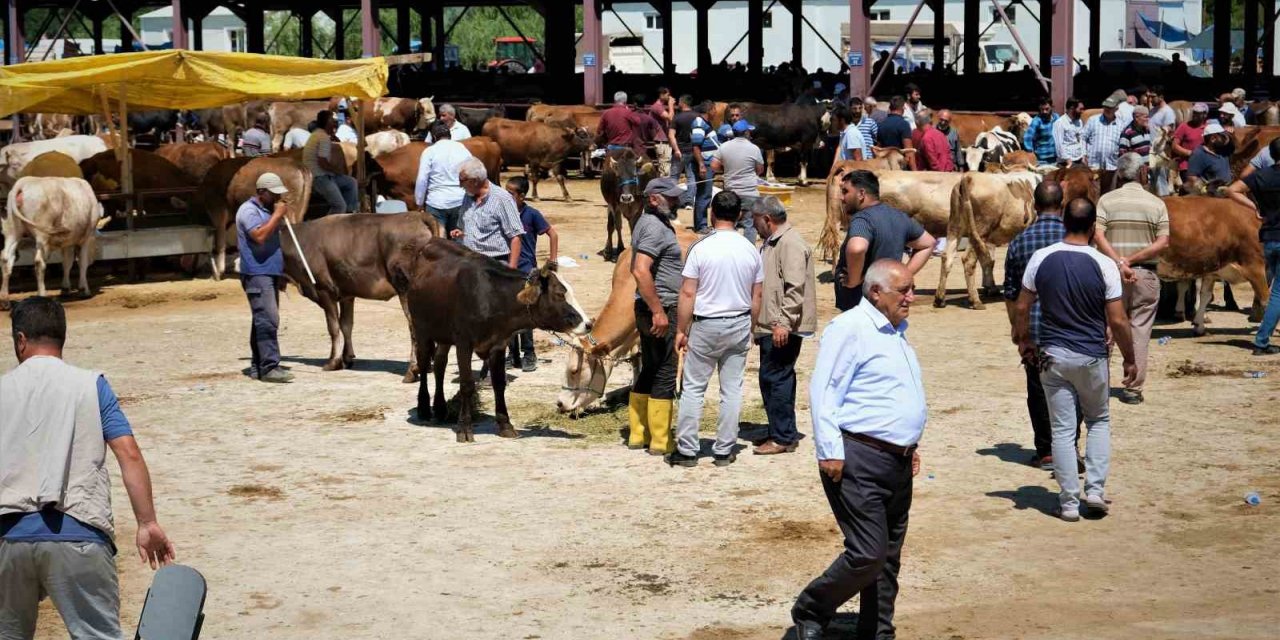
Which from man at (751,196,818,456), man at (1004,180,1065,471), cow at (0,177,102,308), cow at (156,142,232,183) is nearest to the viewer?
man at (1004,180,1065,471)

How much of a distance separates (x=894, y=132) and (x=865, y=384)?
16.9 metres

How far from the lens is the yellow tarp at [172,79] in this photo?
59.9 ft

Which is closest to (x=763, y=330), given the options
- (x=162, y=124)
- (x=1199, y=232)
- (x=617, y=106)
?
(x=1199, y=232)

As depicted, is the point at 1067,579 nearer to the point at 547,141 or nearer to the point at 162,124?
the point at 547,141

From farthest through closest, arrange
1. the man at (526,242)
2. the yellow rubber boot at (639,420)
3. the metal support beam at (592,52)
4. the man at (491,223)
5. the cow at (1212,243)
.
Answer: the metal support beam at (592,52), the cow at (1212,243), the man at (526,242), the man at (491,223), the yellow rubber boot at (639,420)

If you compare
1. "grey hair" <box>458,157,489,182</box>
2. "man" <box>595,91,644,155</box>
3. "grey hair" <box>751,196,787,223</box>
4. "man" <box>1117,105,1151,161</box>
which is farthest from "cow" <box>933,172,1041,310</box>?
"man" <box>595,91,644,155</box>

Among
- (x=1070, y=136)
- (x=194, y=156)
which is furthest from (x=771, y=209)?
(x=1070, y=136)

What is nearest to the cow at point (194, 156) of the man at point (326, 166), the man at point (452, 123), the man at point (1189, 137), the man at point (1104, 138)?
the man at point (326, 166)

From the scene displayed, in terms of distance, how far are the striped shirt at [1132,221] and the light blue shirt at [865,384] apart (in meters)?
6.21

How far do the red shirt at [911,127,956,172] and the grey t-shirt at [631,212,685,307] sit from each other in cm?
1103

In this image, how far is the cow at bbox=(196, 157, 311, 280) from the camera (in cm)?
1897

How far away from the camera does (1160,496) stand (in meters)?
9.23

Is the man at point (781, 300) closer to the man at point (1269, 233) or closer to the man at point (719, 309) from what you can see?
the man at point (719, 309)

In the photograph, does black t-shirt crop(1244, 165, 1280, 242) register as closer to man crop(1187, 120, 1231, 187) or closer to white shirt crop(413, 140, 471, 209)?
man crop(1187, 120, 1231, 187)
